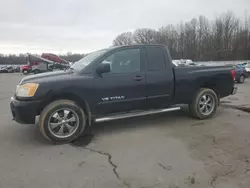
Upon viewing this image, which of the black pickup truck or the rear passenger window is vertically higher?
the rear passenger window

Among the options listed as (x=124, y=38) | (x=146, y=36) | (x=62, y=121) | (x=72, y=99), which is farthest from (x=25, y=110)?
(x=124, y=38)

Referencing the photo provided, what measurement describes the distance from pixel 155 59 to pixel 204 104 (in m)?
1.71

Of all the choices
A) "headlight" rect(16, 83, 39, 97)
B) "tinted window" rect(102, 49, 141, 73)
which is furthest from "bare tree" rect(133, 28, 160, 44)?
"headlight" rect(16, 83, 39, 97)

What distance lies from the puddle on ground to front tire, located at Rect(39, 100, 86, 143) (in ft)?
0.33

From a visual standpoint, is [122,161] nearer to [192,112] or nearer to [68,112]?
[68,112]

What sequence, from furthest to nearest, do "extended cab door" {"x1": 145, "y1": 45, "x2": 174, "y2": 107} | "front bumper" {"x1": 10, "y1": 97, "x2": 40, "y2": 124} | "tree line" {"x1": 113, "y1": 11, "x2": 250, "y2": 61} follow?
"tree line" {"x1": 113, "y1": 11, "x2": 250, "y2": 61}
"extended cab door" {"x1": 145, "y1": 45, "x2": 174, "y2": 107}
"front bumper" {"x1": 10, "y1": 97, "x2": 40, "y2": 124}

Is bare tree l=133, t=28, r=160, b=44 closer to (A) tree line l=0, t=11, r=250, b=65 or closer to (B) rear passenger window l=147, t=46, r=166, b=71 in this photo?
(A) tree line l=0, t=11, r=250, b=65

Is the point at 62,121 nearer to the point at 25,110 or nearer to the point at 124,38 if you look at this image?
the point at 25,110

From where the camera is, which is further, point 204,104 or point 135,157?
point 204,104

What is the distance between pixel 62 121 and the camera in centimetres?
511

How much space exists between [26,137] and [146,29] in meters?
91.1

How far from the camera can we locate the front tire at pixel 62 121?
497 centimetres

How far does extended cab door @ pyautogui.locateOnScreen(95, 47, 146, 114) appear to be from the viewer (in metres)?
5.45

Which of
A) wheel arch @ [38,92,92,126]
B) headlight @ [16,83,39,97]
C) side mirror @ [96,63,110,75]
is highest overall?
side mirror @ [96,63,110,75]
